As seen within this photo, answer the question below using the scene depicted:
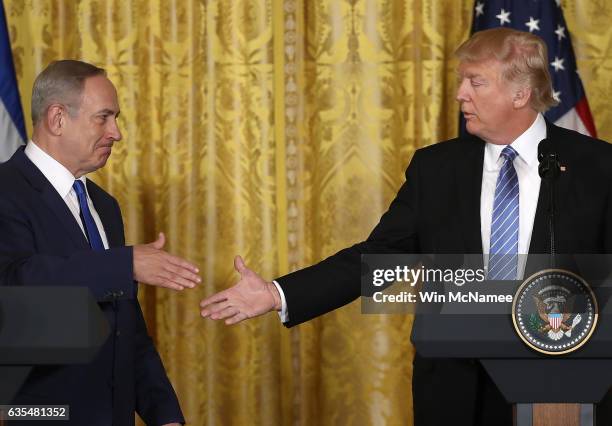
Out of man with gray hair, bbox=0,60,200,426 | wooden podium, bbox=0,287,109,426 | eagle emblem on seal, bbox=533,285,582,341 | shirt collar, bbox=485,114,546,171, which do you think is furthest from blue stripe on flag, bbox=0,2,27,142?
eagle emblem on seal, bbox=533,285,582,341

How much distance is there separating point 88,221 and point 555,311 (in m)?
1.55

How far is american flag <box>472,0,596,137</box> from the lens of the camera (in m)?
4.27

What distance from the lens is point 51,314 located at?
189 cm

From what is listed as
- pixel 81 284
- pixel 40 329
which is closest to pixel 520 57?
pixel 81 284

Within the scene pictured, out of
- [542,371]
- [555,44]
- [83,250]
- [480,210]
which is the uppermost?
[555,44]

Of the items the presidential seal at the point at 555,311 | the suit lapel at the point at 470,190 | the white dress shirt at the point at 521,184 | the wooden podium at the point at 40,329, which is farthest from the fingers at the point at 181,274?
the presidential seal at the point at 555,311

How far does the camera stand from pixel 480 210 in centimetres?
270

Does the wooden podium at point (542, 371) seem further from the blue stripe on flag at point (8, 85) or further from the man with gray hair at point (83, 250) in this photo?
the blue stripe on flag at point (8, 85)

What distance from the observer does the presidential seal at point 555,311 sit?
5.72ft

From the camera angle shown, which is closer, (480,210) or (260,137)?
(480,210)

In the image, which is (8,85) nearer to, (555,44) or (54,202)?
(54,202)

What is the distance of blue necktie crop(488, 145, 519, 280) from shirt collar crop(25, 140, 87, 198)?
1313 mm

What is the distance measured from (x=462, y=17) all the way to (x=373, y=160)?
2.82 feet

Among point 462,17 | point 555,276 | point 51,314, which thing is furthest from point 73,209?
point 462,17
